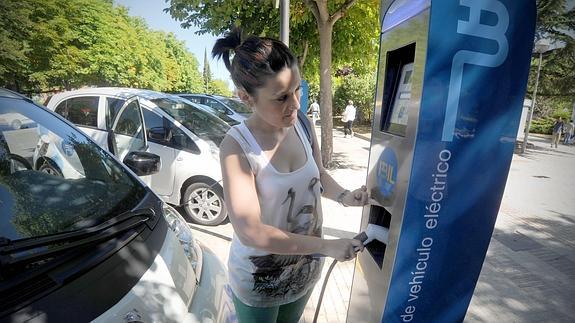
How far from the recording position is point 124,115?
13.7 feet

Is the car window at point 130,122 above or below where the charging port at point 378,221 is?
above

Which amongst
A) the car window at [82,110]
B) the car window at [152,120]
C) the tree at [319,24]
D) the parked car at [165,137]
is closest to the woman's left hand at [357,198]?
the parked car at [165,137]

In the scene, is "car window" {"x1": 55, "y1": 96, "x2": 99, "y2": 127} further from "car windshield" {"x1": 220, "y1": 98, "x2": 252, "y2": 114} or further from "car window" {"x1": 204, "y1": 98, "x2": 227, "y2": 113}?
"car windshield" {"x1": 220, "y1": 98, "x2": 252, "y2": 114}

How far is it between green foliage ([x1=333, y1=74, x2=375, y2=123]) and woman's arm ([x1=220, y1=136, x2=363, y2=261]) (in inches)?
751

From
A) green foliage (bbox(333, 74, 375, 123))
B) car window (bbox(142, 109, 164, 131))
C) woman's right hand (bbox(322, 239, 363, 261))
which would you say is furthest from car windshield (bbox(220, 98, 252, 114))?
green foliage (bbox(333, 74, 375, 123))

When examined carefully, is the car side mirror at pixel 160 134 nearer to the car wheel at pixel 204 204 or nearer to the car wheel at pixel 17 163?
the car wheel at pixel 204 204

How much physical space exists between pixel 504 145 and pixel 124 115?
415 centimetres

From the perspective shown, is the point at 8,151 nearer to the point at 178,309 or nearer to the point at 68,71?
the point at 178,309

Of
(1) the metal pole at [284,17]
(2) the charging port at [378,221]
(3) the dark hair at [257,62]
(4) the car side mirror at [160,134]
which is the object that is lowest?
(2) the charging port at [378,221]

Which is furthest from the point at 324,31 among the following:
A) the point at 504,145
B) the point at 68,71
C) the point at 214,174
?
the point at 68,71

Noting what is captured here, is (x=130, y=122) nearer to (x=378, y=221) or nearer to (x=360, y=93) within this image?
(x=378, y=221)

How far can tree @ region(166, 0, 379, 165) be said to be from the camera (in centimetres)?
591

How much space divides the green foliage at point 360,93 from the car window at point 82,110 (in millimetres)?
16864

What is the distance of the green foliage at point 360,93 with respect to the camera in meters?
19.6
